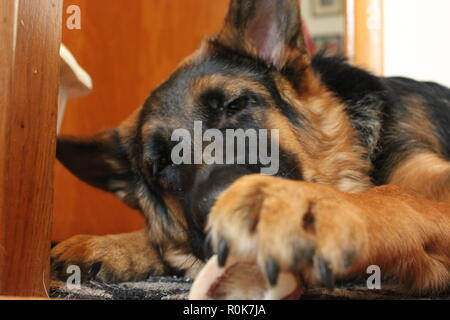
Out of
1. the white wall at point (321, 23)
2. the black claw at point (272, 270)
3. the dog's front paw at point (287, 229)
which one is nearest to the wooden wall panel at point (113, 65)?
the dog's front paw at point (287, 229)

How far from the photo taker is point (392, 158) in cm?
172

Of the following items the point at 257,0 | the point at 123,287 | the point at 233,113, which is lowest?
the point at 123,287

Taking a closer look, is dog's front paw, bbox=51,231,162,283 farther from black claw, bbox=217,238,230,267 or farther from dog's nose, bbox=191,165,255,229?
black claw, bbox=217,238,230,267

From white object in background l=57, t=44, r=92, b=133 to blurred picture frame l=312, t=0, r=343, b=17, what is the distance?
4.06 m

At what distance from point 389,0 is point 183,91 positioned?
1.56 meters

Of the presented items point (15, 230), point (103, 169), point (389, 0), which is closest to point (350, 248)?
point (15, 230)

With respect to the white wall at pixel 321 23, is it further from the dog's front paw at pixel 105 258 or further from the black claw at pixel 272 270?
the black claw at pixel 272 270

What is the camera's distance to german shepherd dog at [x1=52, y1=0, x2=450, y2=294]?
4.55 feet

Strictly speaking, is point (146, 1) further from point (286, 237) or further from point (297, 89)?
point (286, 237)
